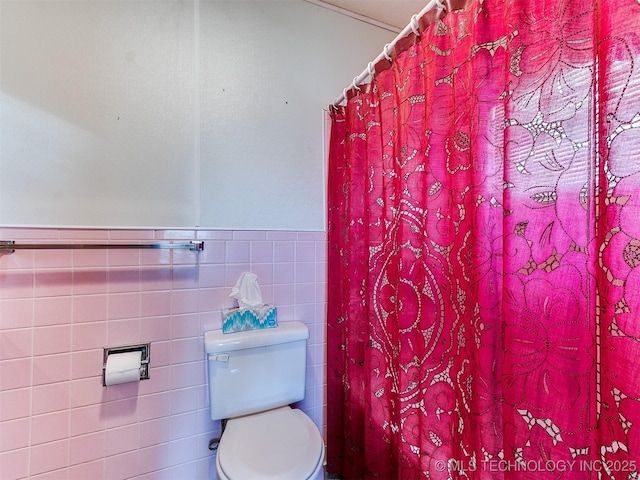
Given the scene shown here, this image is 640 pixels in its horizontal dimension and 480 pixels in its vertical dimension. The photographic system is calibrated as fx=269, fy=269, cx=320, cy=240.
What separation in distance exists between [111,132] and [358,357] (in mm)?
1433

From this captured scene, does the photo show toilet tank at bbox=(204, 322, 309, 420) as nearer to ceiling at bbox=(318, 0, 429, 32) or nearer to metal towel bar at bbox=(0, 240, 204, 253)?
metal towel bar at bbox=(0, 240, 204, 253)

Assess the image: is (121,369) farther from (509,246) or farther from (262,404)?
Answer: (509,246)

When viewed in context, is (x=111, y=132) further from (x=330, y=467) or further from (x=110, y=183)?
(x=330, y=467)

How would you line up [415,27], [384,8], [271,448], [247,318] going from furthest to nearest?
[384,8] → [247,318] → [271,448] → [415,27]

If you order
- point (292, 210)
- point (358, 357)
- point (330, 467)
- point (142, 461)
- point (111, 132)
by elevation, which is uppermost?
point (111, 132)

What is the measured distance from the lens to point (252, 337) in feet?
3.90

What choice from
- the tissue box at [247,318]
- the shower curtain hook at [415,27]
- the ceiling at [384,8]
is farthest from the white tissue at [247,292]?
the ceiling at [384,8]

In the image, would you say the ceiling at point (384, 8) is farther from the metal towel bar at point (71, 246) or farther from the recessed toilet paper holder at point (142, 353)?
the recessed toilet paper holder at point (142, 353)

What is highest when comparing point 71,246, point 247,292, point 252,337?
point 71,246

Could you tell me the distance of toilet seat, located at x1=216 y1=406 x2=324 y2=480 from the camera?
0.87 meters

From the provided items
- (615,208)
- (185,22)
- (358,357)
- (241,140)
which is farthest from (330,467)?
(185,22)

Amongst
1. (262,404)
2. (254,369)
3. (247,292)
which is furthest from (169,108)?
(262,404)

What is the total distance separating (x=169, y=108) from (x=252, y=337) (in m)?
1.09

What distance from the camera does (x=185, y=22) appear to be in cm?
124
